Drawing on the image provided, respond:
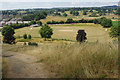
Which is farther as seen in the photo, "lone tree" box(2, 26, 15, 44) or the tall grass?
"lone tree" box(2, 26, 15, 44)

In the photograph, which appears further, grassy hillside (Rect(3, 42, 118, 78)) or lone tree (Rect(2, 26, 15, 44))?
lone tree (Rect(2, 26, 15, 44))

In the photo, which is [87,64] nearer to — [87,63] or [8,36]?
[87,63]

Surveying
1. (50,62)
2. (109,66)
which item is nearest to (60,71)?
(50,62)

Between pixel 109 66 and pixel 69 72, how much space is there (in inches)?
45.4

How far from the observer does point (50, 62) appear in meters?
5.04

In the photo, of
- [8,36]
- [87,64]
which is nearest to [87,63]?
[87,64]

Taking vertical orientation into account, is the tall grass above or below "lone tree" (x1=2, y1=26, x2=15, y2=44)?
above

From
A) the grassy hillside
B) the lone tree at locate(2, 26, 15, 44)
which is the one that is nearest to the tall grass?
the grassy hillside

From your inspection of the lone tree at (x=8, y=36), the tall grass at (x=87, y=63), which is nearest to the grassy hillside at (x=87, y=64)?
the tall grass at (x=87, y=63)

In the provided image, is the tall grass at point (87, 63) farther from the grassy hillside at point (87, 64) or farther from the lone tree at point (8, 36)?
the lone tree at point (8, 36)

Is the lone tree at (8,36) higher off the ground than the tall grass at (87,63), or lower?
lower

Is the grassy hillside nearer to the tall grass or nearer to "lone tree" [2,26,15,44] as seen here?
the tall grass

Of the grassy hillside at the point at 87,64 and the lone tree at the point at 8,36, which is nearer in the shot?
the grassy hillside at the point at 87,64

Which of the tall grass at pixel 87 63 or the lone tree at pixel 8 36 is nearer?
the tall grass at pixel 87 63
